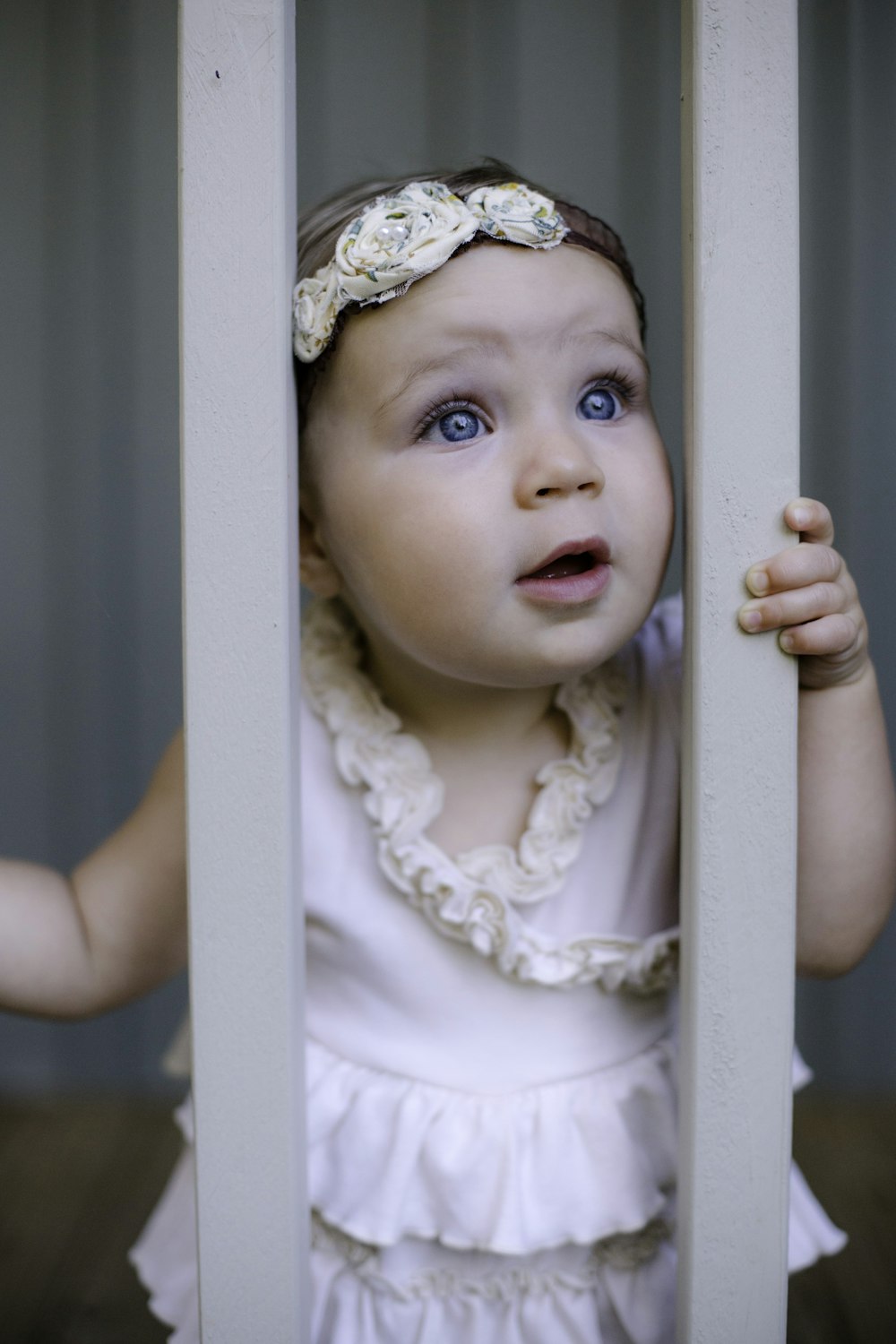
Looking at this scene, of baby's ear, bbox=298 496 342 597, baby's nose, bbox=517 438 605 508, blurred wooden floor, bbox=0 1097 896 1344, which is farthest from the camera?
blurred wooden floor, bbox=0 1097 896 1344

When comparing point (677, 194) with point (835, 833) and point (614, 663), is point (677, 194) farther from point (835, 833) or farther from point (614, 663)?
point (835, 833)

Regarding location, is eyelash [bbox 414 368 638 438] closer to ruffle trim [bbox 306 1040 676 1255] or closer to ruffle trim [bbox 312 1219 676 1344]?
ruffle trim [bbox 306 1040 676 1255]

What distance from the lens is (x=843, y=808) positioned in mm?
815

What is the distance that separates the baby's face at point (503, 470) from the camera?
0.72 metres

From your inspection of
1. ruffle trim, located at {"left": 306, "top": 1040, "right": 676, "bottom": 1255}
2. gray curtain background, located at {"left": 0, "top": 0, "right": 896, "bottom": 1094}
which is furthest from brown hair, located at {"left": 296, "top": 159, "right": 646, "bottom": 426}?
gray curtain background, located at {"left": 0, "top": 0, "right": 896, "bottom": 1094}

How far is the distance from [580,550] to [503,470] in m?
0.07

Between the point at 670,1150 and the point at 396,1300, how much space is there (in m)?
0.23

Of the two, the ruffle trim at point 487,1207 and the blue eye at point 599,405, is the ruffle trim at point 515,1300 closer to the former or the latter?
the ruffle trim at point 487,1207

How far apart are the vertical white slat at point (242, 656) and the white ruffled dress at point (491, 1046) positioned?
0.22 meters

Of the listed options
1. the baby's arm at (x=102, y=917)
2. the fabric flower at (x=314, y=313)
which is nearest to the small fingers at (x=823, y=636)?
the fabric flower at (x=314, y=313)

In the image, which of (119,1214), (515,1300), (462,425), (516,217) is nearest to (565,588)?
(462,425)

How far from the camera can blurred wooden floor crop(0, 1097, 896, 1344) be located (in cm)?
133

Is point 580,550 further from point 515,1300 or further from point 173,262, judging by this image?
point 173,262

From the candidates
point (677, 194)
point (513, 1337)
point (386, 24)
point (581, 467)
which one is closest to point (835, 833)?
point (581, 467)
